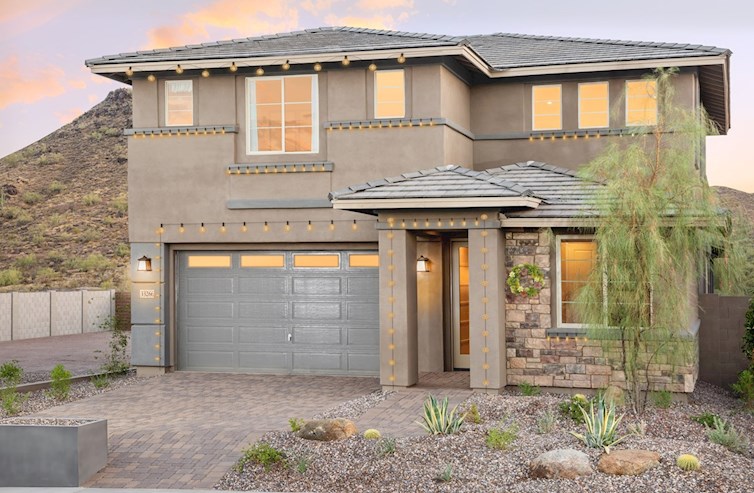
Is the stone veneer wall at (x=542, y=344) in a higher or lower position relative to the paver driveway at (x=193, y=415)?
higher

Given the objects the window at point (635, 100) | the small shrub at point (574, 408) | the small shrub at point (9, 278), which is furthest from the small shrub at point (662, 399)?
the small shrub at point (9, 278)

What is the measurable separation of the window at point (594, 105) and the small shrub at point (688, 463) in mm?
9762

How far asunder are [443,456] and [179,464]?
10.00 ft

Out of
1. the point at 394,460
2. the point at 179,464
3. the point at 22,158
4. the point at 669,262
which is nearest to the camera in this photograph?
the point at 394,460

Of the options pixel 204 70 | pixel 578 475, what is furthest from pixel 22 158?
pixel 578 475

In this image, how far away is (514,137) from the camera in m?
19.1

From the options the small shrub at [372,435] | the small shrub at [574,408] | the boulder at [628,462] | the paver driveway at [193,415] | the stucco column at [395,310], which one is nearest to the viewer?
the boulder at [628,462]

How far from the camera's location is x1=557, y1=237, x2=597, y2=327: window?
50.7ft

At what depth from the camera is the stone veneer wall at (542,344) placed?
15258mm

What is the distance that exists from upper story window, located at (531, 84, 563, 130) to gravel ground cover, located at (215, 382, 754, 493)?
8.07 m

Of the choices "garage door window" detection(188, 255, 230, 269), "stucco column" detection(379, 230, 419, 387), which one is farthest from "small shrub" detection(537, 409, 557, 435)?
"garage door window" detection(188, 255, 230, 269)

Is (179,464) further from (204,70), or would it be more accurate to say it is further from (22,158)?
(22,158)

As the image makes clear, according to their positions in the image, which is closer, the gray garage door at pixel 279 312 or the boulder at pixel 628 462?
the boulder at pixel 628 462

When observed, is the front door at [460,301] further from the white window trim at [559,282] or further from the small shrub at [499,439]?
the small shrub at [499,439]
